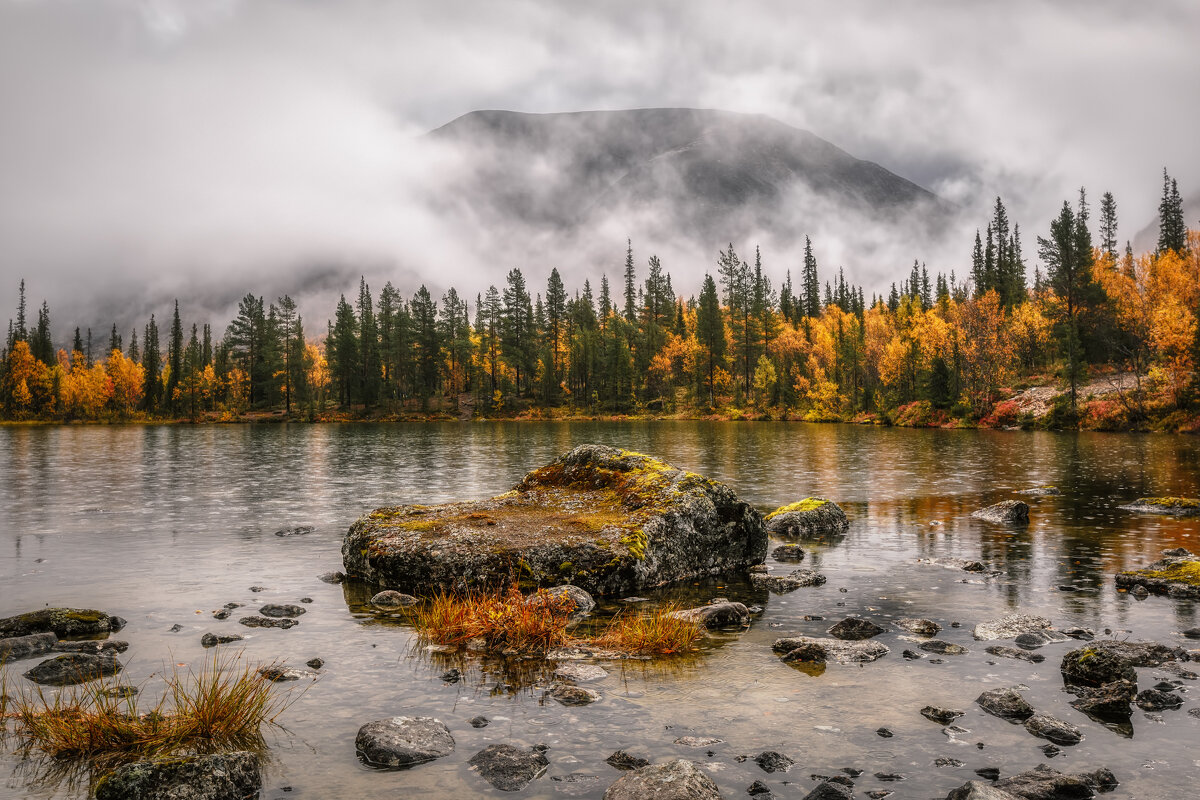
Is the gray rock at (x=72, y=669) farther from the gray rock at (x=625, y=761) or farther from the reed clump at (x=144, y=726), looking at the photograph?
the gray rock at (x=625, y=761)

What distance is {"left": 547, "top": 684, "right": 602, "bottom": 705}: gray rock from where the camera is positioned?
8.07 m

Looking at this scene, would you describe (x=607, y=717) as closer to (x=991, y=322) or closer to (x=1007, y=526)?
(x=1007, y=526)

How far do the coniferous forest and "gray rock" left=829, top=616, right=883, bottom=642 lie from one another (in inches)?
3450

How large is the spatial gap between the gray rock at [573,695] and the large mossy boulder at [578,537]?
456 cm

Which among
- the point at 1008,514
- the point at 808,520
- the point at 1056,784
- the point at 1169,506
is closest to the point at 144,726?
the point at 1056,784

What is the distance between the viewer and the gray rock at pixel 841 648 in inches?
376

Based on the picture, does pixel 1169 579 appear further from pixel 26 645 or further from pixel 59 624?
pixel 59 624

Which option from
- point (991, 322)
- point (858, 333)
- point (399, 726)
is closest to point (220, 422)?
point (858, 333)

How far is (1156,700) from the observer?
303 inches

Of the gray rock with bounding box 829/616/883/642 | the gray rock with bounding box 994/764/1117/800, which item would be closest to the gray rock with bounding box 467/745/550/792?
the gray rock with bounding box 994/764/1117/800

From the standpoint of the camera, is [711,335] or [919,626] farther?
[711,335]

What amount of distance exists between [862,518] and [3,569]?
78.3ft

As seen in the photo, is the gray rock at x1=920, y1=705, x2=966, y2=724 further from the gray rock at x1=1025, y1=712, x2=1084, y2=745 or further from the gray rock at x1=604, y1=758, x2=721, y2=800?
the gray rock at x1=604, y1=758, x2=721, y2=800

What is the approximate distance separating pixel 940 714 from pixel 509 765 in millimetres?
4832
